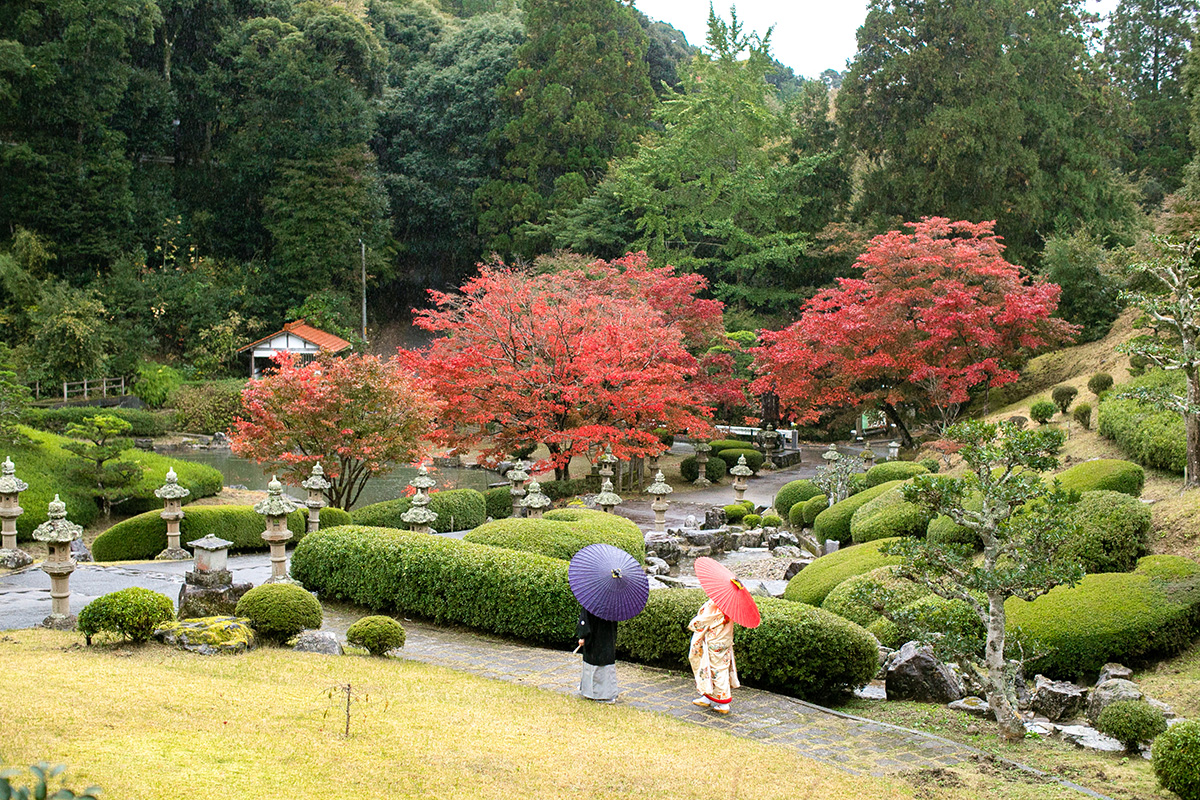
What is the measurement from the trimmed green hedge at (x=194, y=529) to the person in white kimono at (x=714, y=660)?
916 centimetres

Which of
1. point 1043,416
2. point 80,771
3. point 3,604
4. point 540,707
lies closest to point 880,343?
point 1043,416

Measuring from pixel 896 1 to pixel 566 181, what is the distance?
13.9 metres

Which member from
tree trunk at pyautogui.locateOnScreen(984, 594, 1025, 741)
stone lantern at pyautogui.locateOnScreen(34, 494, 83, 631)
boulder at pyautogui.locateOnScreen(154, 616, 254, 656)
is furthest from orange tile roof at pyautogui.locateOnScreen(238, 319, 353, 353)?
tree trunk at pyautogui.locateOnScreen(984, 594, 1025, 741)

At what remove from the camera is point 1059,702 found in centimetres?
907

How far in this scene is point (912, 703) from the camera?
9.70m

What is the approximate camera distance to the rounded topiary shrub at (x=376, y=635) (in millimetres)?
10398

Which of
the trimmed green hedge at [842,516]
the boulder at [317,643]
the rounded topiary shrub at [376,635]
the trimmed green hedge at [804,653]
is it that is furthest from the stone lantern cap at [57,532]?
the trimmed green hedge at [842,516]

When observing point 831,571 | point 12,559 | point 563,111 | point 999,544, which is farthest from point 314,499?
point 563,111

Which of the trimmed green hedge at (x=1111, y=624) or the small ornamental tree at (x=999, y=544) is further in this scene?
the trimmed green hedge at (x=1111, y=624)

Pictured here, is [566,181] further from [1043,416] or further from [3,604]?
[3,604]

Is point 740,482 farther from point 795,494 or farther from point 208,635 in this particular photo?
point 208,635

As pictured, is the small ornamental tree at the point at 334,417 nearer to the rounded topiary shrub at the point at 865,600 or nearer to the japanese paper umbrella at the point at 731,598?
the rounded topiary shrub at the point at 865,600

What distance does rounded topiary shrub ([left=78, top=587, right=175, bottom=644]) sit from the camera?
966 cm

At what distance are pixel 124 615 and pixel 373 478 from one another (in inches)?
720
